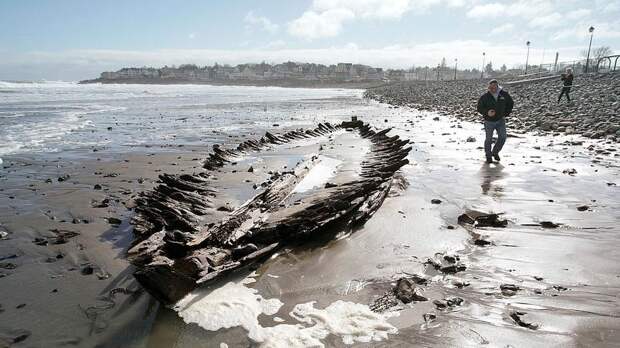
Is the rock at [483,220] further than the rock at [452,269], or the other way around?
the rock at [483,220]

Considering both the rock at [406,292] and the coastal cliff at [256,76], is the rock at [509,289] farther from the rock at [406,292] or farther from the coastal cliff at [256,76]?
the coastal cliff at [256,76]

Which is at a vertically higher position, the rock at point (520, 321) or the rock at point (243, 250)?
the rock at point (243, 250)

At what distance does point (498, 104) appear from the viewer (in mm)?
8914

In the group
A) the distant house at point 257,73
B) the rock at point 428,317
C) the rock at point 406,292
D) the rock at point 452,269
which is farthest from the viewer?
the distant house at point 257,73

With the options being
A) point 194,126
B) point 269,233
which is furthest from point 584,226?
point 194,126

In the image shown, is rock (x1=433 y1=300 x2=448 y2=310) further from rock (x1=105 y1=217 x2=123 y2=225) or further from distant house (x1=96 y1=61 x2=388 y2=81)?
distant house (x1=96 y1=61 x2=388 y2=81)

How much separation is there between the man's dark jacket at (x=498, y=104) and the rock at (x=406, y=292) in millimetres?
6709

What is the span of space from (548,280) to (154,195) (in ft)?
15.6

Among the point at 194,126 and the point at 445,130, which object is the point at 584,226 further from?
the point at 194,126

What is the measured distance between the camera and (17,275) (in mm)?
3996

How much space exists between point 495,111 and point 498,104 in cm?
17

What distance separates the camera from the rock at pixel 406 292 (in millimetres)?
3367

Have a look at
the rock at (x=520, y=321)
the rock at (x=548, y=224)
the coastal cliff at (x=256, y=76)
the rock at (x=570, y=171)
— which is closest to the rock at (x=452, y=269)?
the rock at (x=520, y=321)

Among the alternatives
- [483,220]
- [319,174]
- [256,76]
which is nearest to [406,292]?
[483,220]
